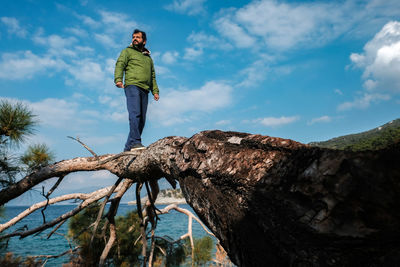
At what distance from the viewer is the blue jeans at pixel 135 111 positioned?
9.48 feet

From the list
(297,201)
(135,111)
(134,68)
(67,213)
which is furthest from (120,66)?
(297,201)

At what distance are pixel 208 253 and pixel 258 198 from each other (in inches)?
188

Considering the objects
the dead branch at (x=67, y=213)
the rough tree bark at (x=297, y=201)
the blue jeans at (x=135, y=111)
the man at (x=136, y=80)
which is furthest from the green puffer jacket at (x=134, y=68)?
the rough tree bark at (x=297, y=201)

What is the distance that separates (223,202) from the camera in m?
1.04

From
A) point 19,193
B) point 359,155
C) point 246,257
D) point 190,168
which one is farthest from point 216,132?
point 19,193

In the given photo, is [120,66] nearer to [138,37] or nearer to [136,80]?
[136,80]

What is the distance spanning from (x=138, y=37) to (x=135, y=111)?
50.0 inches

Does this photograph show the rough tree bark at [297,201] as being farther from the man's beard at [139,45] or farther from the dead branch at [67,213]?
the man's beard at [139,45]

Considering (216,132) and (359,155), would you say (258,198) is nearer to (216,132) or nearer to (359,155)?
(359,155)

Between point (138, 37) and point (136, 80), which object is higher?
point (138, 37)

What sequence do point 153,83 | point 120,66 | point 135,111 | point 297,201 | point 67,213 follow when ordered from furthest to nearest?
point 153,83
point 120,66
point 135,111
point 67,213
point 297,201

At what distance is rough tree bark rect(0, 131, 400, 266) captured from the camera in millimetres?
549

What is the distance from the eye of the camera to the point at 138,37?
3.48 m

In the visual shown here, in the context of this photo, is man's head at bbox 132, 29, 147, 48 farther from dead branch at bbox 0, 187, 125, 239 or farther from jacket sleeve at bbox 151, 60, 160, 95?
dead branch at bbox 0, 187, 125, 239
